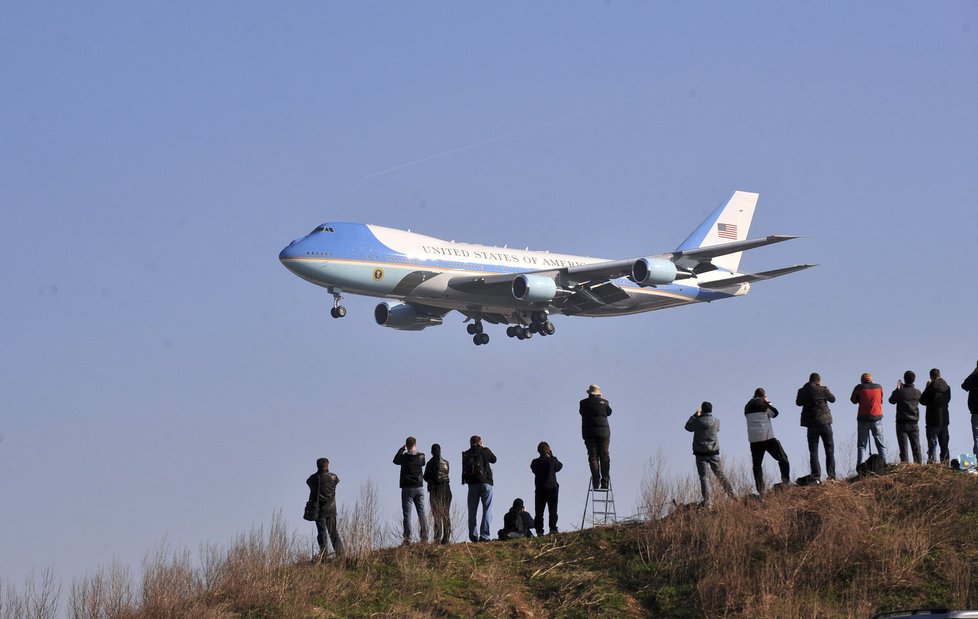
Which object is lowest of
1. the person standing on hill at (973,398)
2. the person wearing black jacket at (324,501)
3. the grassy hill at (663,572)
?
the grassy hill at (663,572)

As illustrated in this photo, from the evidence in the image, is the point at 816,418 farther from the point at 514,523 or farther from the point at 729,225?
the point at 729,225

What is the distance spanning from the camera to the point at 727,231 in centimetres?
6369

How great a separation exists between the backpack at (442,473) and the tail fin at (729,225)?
43060 millimetres

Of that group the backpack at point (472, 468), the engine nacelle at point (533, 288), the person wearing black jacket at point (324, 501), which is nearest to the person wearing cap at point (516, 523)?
the backpack at point (472, 468)

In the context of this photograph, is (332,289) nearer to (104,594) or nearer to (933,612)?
(104,594)

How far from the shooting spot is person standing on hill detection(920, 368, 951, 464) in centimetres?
2262

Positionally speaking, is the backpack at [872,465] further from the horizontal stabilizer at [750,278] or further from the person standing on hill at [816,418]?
the horizontal stabilizer at [750,278]

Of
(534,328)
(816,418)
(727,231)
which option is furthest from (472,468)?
(727,231)

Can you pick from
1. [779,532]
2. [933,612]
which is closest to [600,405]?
[779,532]

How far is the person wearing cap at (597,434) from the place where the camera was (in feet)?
70.4

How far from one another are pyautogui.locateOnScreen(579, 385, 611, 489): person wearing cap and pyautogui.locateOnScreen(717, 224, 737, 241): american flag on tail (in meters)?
43.3

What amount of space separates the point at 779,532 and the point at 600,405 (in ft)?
12.1

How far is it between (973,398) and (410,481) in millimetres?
10742

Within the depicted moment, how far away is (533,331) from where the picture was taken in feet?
171
